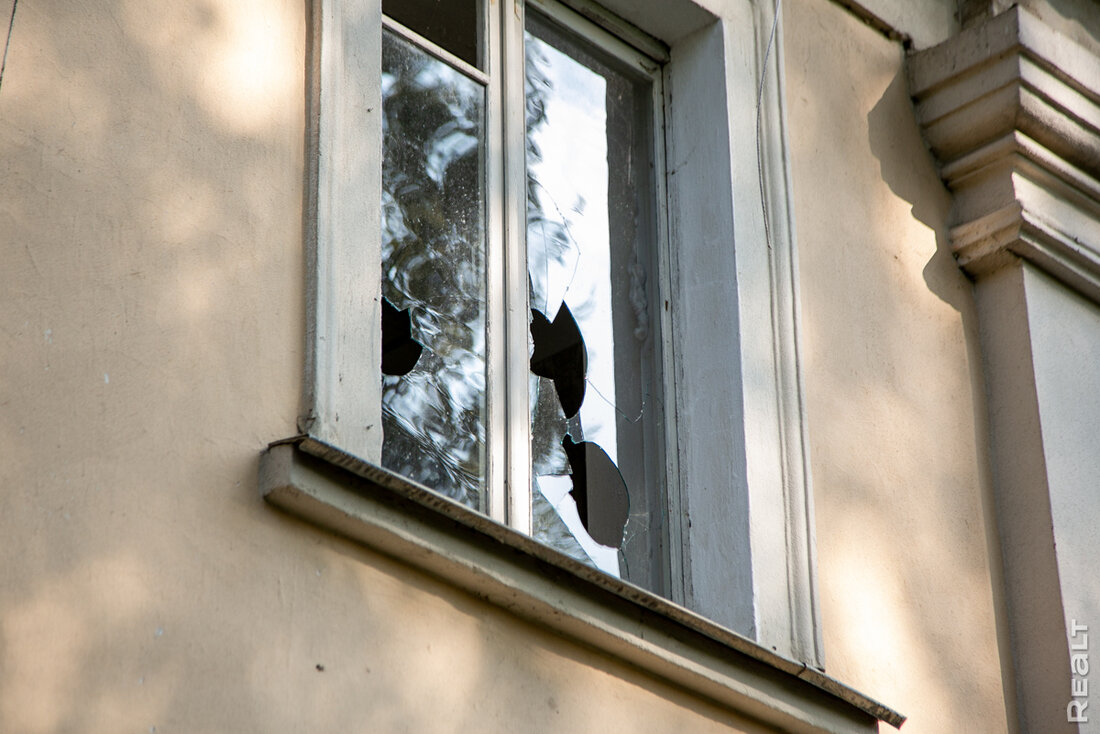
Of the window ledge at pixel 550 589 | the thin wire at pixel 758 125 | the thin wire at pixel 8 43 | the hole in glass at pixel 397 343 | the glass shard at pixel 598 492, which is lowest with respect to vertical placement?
the window ledge at pixel 550 589

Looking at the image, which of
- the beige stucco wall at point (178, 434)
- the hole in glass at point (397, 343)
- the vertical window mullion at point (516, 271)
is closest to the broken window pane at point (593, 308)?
the vertical window mullion at point (516, 271)

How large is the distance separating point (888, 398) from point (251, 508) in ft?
7.02

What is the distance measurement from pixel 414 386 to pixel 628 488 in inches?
29.8

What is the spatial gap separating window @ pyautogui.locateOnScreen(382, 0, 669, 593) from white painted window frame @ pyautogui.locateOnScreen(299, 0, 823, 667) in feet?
0.10

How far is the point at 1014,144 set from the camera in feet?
16.2

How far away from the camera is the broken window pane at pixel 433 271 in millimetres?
3725

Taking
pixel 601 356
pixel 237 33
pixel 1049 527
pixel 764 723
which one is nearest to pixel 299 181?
pixel 237 33

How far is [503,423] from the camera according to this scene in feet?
12.7

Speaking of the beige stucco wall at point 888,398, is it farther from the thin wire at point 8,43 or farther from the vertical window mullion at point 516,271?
the thin wire at point 8,43

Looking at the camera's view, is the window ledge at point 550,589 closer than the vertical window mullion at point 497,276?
Yes

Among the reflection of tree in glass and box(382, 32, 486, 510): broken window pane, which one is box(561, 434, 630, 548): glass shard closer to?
the reflection of tree in glass

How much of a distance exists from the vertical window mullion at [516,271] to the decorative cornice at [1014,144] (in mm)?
1493

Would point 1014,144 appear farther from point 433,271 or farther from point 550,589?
point 550,589

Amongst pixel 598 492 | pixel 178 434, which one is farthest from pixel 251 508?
pixel 598 492
